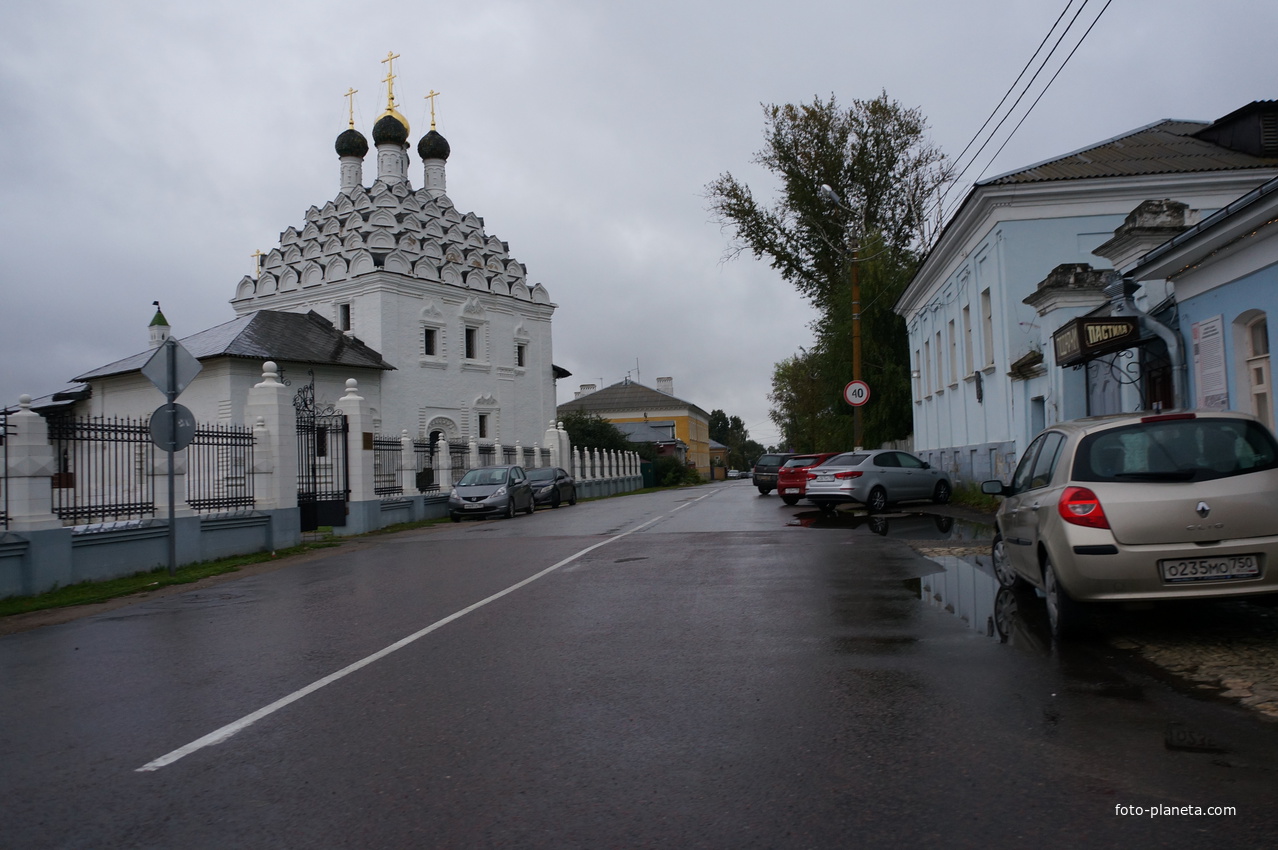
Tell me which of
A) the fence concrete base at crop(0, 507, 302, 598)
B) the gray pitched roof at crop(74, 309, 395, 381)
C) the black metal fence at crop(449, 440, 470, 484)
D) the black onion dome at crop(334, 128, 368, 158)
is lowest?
the fence concrete base at crop(0, 507, 302, 598)

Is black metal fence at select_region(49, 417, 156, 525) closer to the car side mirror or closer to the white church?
the car side mirror

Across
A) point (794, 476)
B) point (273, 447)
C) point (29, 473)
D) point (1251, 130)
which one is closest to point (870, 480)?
point (794, 476)

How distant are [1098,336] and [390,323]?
3965cm

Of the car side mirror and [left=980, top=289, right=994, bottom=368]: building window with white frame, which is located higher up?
[left=980, top=289, right=994, bottom=368]: building window with white frame

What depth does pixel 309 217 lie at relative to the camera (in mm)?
55406

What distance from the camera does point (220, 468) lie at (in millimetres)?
16531

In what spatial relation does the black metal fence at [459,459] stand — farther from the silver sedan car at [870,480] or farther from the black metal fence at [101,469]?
the black metal fence at [101,469]

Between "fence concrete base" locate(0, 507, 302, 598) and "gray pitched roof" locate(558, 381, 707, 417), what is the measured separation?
290ft

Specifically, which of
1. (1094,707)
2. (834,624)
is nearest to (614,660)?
(834,624)

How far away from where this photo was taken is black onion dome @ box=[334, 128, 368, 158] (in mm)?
55406

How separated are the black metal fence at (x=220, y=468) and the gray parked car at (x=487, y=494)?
911 cm

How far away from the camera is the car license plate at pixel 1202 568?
6168mm

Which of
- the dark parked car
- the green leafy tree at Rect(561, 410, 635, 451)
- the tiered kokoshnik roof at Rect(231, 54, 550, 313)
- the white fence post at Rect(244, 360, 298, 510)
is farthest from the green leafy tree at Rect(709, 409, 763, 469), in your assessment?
the white fence post at Rect(244, 360, 298, 510)

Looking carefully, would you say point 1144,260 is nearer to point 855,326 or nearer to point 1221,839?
point 1221,839
